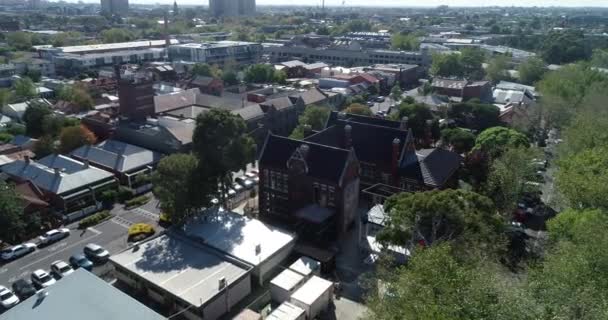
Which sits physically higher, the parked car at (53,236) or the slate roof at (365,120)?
the slate roof at (365,120)

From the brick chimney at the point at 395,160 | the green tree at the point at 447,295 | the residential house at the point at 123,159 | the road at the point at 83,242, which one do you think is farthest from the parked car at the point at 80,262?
the brick chimney at the point at 395,160

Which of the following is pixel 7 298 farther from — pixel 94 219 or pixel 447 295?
pixel 447 295

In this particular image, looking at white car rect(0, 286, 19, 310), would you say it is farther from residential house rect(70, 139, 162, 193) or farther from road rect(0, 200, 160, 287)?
residential house rect(70, 139, 162, 193)

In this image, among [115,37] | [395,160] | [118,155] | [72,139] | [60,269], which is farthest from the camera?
[115,37]

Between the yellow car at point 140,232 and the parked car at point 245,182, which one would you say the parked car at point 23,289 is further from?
the parked car at point 245,182

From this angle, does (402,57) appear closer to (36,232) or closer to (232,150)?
(232,150)

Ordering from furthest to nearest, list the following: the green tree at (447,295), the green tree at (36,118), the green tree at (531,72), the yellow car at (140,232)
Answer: the green tree at (531,72)
the green tree at (36,118)
the yellow car at (140,232)
the green tree at (447,295)

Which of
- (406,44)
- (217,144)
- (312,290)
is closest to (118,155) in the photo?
(217,144)
